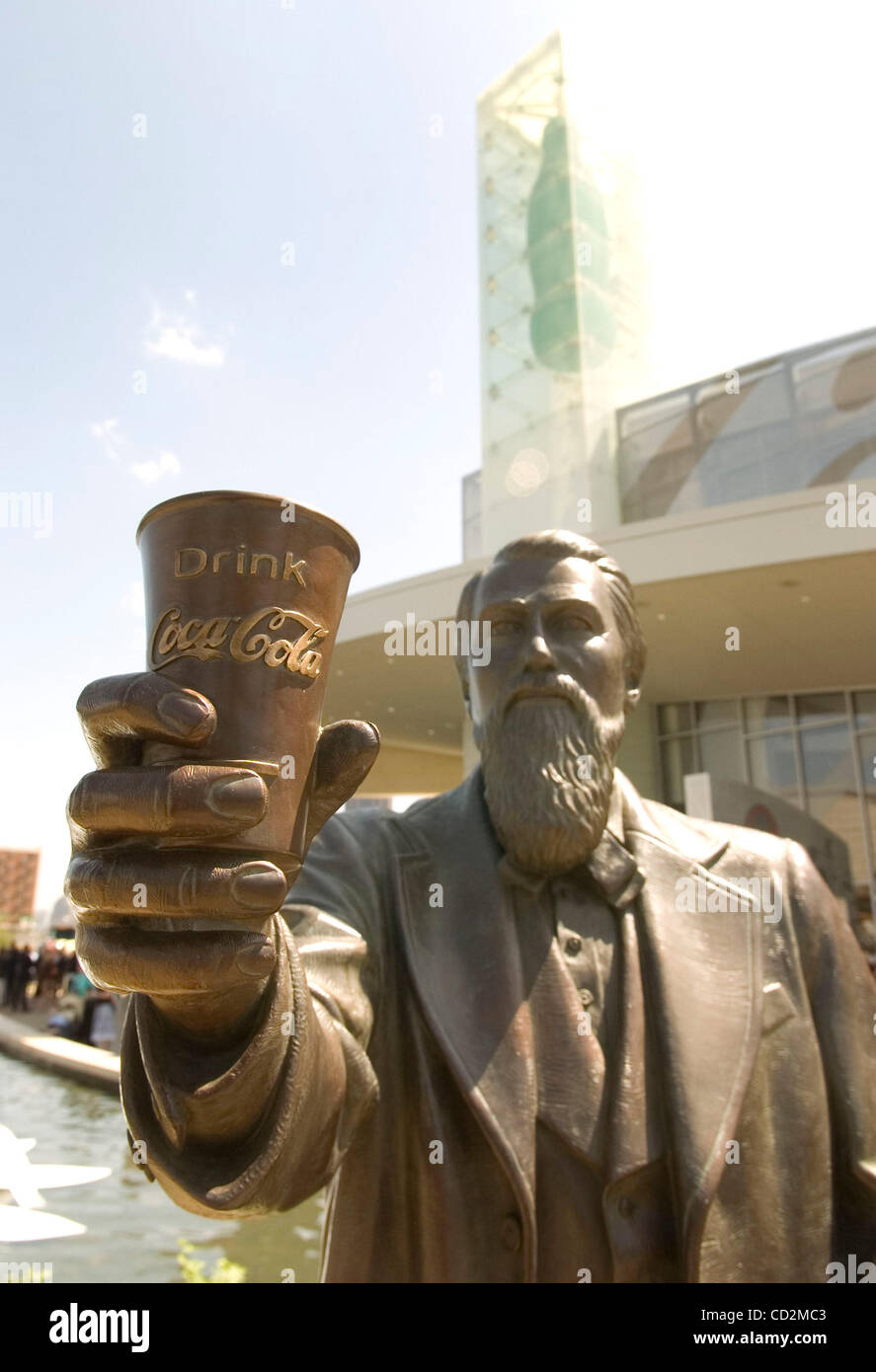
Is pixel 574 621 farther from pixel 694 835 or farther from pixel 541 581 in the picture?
pixel 694 835

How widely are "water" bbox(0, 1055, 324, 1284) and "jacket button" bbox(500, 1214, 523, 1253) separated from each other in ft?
10.9

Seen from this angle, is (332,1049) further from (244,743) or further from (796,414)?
(796,414)

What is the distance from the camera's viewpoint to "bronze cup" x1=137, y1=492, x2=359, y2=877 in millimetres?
1077

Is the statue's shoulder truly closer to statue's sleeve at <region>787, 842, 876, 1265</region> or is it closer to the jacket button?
statue's sleeve at <region>787, 842, 876, 1265</region>

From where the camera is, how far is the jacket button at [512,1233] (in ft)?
5.21

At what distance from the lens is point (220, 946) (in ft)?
3.41

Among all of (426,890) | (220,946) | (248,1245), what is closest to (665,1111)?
(426,890)

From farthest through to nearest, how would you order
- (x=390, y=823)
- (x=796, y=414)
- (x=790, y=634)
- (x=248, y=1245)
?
(x=796, y=414), (x=790, y=634), (x=248, y=1245), (x=390, y=823)

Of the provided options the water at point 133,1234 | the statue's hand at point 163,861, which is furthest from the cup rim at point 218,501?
the water at point 133,1234

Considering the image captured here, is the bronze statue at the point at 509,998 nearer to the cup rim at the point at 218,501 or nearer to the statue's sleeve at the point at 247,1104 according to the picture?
the statue's sleeve at the point at 247,1104

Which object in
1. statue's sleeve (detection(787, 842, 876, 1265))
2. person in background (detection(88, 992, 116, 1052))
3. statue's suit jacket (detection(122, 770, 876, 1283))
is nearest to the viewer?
statue's suit jacket (detection(122, 770, 876, 1283))

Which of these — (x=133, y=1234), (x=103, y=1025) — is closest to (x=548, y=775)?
(x=133, y=1234)

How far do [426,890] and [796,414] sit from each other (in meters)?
19.6

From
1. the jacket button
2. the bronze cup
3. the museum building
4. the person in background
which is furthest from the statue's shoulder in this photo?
the person in background
